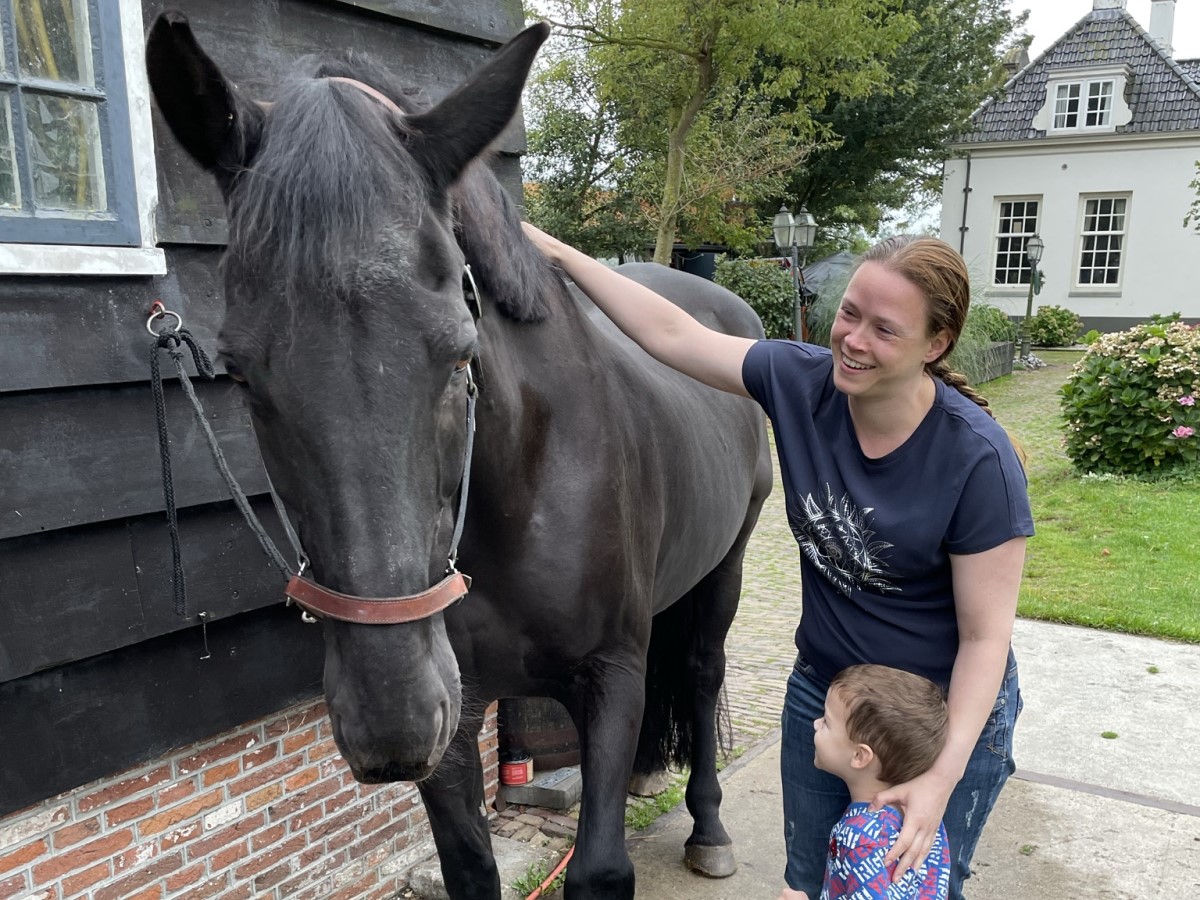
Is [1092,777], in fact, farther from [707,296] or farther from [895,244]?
[895,244]

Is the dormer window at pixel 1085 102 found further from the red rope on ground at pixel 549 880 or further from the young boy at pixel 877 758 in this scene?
the young boy at pixel 877 758

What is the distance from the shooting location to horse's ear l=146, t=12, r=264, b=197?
124 centimetres

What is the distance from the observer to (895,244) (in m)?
1.78

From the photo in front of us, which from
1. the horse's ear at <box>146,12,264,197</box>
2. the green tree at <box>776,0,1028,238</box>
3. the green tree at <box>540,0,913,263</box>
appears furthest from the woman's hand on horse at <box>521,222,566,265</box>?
the green tree at <box>776,0,1028,238</box>

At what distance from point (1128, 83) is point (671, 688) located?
92.2 feet

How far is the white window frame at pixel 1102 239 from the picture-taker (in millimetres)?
24234

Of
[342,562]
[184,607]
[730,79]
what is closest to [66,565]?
[184,607]

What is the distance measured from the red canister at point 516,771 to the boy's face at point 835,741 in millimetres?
1812

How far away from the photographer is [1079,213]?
24.8 metres

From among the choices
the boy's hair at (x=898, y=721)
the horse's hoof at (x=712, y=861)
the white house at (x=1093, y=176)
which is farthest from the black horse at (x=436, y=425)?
the white house at (x=1093, y=176)

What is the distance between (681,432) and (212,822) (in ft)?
5.43

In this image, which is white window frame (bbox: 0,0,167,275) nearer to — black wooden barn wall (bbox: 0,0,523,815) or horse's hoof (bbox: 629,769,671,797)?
black wooden barn wall (bbox: 0,0,523,815)

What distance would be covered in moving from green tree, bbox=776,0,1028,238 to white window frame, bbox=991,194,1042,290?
245 cm

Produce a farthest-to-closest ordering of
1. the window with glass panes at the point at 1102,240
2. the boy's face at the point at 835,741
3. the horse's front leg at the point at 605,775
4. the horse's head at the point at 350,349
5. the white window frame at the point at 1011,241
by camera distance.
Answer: the white window frame at the point at 1011,241, the window with glass panes at the point at 1102,240, the horse's front leg at the point at 605,775, the boy's face at the point at 835,741, the horse's head at the point at 350,349
